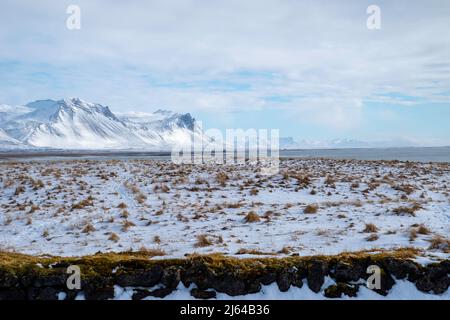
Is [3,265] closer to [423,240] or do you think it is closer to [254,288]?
[254,288]

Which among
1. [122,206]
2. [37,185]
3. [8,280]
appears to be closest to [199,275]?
[8,280]

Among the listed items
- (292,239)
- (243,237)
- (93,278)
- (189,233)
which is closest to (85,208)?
(189,233)

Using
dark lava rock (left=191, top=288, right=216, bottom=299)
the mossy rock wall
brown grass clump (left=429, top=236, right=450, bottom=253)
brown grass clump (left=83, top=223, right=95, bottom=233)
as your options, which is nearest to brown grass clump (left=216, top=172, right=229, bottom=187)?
brown grass clump (left=83, top=223, right=95, bottom=233)

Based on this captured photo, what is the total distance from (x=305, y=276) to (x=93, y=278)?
3942 mm

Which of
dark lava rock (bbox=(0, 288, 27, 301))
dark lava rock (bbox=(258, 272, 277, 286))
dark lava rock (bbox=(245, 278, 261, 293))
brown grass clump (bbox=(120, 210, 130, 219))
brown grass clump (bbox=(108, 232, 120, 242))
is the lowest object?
brown grass clump (bbox=(108, 232, 120, 242))

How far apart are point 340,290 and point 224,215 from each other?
1007 centimetres

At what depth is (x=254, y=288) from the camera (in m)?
7.23

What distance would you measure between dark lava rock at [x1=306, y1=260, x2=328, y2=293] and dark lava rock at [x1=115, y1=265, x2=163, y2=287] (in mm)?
2786

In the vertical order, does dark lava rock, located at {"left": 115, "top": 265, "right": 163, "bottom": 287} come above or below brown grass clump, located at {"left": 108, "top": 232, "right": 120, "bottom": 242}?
above

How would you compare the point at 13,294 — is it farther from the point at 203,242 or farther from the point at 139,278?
the point at 203,242

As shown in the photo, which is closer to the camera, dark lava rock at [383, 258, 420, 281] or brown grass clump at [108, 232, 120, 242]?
dark lava rock at [383, 258, 420, 281]

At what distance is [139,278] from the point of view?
24.0ft

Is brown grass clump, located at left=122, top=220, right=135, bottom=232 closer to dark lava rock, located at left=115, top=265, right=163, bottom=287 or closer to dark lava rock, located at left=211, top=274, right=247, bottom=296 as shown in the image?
dark lava rock, located at left=115, top=265, right=163, bottom=287

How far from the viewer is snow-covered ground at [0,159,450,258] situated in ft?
40.2
